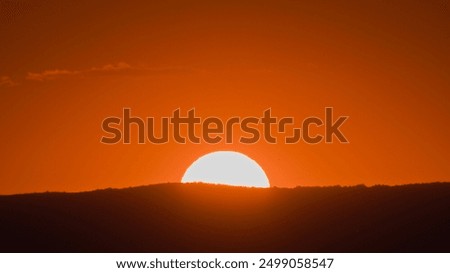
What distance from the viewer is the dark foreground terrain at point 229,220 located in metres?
11.3

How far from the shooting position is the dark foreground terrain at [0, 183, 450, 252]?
37.2 ft

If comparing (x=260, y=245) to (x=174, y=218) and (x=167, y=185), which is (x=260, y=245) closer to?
(x=174, y=218)

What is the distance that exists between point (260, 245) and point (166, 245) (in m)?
1.51

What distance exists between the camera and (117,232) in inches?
465

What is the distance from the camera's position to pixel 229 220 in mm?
12367

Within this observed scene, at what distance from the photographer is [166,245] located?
1139 centimetres
